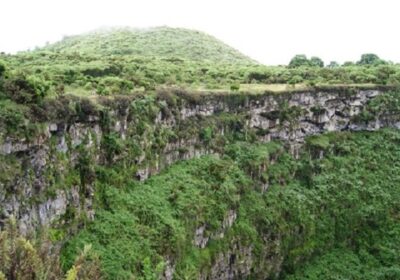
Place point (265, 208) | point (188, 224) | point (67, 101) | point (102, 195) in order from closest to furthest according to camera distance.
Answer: point (67, 101), point (102, 195), point (188, 224), point (265, 208)

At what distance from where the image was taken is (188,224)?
1336 inches

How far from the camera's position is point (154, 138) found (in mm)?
35156

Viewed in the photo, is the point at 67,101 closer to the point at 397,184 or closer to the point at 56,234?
the point at 56,234

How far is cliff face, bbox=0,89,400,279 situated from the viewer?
949 inches

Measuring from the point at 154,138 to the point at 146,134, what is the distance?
0.90 metres

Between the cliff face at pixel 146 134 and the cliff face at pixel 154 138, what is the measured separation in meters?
0.05

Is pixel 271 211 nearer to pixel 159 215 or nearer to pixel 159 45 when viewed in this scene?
pixel 159 215

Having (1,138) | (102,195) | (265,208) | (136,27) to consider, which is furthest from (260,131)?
(136,27)

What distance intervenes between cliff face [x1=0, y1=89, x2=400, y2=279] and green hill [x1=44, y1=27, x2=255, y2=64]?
1267 inches

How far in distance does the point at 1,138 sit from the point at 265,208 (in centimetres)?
2309

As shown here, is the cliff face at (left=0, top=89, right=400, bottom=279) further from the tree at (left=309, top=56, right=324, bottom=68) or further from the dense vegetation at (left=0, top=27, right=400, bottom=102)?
the tree at (left=309, top=56, right=324, bottom=68)

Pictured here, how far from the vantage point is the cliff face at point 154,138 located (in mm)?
24094

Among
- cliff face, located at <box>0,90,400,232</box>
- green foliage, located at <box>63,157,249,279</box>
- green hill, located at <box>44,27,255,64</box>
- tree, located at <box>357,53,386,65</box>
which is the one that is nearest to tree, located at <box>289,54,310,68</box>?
tree, located at <box>357,53,386,65</box>

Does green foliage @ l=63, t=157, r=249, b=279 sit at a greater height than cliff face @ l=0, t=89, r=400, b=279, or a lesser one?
lesser
